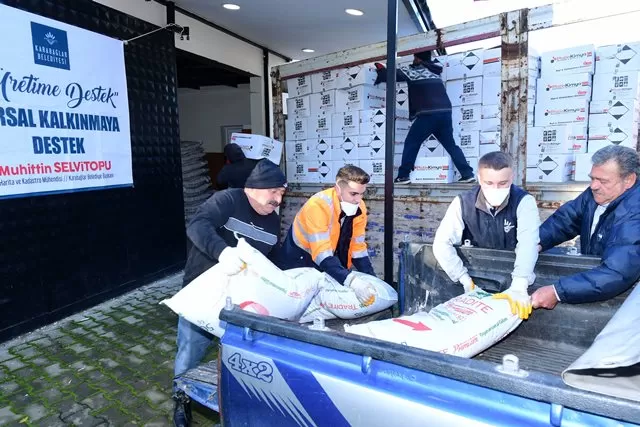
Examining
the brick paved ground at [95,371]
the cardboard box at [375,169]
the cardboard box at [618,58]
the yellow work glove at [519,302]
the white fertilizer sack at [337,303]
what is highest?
the cardboard box at [618,58]

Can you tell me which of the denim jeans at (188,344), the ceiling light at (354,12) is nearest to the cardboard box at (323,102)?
the ceiling light at (354,12)

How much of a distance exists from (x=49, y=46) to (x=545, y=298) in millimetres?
4660

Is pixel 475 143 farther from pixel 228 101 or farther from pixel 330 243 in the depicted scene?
pixel 228 101

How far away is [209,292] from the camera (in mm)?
2203

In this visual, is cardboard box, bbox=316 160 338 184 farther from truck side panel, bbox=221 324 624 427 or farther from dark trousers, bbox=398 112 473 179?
truck side panel, bbox=221 324 624 427

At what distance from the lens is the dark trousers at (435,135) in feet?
14.9

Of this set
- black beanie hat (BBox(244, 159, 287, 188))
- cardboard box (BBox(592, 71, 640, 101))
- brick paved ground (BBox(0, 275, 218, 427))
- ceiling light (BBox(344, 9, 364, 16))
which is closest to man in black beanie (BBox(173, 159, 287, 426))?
black beanie hat (BBox(244, 159, 287, 188))

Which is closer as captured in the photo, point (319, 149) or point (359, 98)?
point (359, 98)

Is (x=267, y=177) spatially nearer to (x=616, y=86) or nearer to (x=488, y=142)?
(x=488, y=142)

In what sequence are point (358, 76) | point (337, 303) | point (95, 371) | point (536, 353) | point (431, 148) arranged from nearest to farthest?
point (536, 353) → point (337, 303) → point (95, 371) → point (431, 148) → point (358, 76)

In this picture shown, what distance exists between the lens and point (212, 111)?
12.2 m

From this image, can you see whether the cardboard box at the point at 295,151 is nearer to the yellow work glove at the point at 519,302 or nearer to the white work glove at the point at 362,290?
the white work glove at the point at 362,290

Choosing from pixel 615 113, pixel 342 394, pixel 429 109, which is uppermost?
pixel 429 109

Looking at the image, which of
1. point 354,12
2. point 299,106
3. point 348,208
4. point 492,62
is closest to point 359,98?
point 299,106
